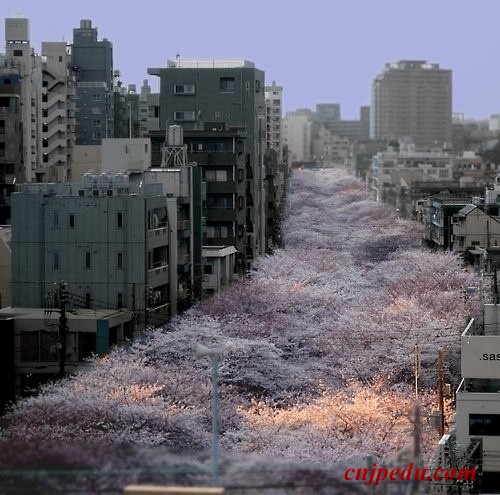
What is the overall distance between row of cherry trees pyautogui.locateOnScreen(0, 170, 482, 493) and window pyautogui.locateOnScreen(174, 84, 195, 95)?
446 inches

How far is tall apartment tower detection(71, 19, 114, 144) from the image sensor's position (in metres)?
94.9

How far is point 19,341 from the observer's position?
3064 cm

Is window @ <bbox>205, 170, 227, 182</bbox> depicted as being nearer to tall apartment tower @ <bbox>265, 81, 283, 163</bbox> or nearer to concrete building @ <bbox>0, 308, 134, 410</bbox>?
concrete building @ <bbox>0, 308, 134, 410</bbox>

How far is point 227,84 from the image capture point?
60156mm

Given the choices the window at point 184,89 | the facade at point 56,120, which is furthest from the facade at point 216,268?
the facade at point 56,120

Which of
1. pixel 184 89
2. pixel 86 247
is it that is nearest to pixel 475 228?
pixel 184 89

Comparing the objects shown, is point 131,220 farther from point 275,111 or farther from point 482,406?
point 275,111

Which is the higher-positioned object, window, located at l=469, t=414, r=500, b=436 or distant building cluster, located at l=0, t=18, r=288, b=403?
distant building cluster, located at l=0, t=18, r=288, b=403

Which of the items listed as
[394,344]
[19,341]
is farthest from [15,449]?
[394,344]

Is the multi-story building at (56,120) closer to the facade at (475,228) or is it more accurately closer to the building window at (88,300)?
the facade at (475,228)

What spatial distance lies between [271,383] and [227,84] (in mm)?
32215

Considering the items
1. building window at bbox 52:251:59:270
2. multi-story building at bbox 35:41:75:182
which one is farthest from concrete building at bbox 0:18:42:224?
building window at bbox 52:251:59:270

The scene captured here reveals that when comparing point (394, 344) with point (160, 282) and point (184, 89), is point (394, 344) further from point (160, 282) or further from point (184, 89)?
point (184, 89)

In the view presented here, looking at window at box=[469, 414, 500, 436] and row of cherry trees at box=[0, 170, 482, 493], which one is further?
window at box=[469, 414, 500, 436]
